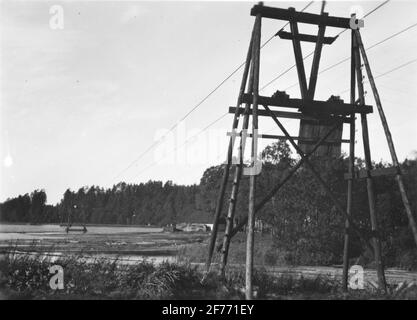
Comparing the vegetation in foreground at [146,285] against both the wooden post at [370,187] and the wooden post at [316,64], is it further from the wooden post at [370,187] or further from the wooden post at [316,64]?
the wooden post at [316,64]

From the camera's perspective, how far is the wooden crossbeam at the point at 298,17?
9.99 metres

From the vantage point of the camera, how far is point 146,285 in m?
9.08

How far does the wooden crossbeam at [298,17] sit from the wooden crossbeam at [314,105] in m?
1.89

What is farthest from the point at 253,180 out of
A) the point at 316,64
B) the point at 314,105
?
the point at 316,64

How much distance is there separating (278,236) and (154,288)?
59.3 ft

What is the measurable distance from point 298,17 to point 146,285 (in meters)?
7.01

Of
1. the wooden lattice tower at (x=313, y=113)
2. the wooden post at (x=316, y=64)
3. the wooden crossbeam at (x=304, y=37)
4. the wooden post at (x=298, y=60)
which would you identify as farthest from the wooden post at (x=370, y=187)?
the wooden post at (x=298, y=60)

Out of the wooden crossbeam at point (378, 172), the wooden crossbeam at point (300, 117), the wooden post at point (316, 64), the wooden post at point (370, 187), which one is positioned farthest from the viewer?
the wooden crossbeam at point (300, 117)

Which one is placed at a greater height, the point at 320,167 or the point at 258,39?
the point at 258,39

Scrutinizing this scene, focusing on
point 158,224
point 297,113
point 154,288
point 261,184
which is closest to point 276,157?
point 261,184

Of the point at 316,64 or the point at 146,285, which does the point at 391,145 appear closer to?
the point at 316,64

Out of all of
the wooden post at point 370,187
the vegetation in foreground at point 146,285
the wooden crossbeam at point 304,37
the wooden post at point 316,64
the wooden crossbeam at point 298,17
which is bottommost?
the vegetation in foreground at point 146,285
